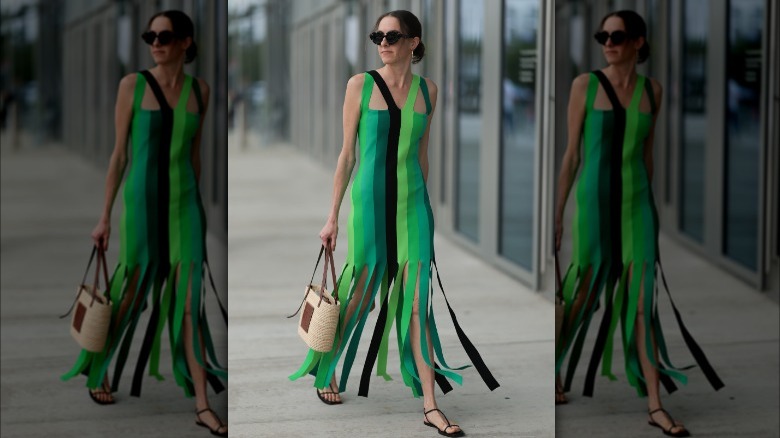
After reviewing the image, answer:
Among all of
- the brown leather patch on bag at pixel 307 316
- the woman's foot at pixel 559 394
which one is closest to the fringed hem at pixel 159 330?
the brown leather patch on bag at pixel 307 316

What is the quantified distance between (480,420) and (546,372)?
0.35 metres

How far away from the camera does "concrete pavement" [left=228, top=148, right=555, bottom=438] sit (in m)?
4.55

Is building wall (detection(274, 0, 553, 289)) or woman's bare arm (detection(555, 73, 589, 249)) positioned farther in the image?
woman's bare arm (detection(555, 73, 589, 249))

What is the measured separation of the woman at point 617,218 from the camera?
4895mm

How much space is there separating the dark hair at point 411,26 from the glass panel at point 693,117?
58.0 inches

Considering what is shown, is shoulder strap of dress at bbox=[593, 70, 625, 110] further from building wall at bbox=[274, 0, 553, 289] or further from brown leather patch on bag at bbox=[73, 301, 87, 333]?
brown leather patch on bag at bbox=[73, 301, 87, 333]

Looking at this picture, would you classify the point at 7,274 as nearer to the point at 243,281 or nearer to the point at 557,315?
the point at 243,281

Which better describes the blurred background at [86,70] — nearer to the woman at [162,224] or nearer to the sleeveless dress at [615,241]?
the woman at [162,224]

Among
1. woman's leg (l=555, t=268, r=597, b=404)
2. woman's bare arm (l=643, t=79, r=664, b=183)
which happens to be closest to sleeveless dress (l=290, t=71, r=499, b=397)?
woman's leg (l=555, t=268, r=597, b=404)

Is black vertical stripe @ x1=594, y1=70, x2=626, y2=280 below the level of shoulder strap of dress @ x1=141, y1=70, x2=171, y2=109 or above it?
below

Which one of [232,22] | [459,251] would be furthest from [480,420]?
[232,22]

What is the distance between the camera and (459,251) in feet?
15.4

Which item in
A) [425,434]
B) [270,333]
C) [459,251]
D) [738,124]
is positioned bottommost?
[425,434]

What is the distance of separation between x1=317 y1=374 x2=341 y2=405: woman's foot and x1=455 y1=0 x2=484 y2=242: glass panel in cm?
70
